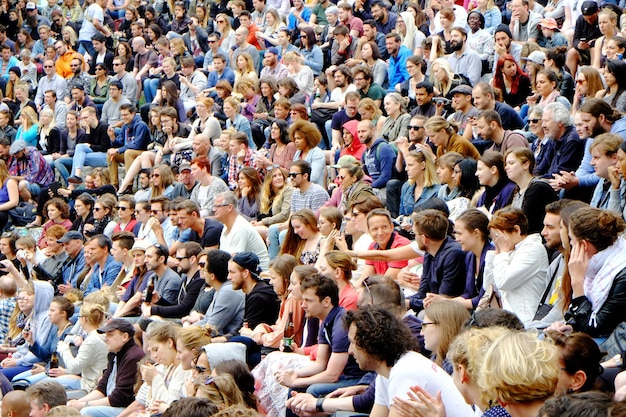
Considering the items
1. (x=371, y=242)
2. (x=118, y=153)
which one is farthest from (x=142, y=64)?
(x=371, y=242)

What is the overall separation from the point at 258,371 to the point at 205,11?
12211mm

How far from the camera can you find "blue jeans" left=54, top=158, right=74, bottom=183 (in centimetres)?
1434

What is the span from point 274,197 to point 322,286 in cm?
423

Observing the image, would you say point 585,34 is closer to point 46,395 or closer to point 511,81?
point 511,81

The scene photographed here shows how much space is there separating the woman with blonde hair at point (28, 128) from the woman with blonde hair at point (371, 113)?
5876 mm

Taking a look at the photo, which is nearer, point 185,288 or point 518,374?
point 518,374

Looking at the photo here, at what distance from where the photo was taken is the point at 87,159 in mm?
14195

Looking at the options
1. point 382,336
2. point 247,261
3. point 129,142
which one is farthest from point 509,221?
point 129,142

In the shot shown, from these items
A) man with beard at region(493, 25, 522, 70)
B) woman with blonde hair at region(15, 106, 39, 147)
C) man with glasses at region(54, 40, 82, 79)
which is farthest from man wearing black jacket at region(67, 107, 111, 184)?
man with beard at region(493, 25, 522, 70)

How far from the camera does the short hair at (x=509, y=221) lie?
21.8ft

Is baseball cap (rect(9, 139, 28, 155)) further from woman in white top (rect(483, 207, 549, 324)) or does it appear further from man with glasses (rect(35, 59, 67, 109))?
woman in white top (rect(483, 207, 549, 324))

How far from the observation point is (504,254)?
261 inches

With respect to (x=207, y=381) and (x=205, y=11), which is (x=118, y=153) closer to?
(x=205, y=11)

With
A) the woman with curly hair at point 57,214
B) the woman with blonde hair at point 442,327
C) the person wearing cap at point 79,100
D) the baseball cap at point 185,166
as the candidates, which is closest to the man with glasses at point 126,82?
the person wearing cap at point 79,100
